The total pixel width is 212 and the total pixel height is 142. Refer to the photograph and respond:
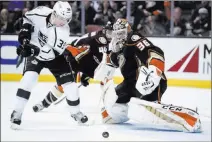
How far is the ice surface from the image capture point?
6.55 feet

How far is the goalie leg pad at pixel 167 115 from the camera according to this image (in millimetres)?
2199

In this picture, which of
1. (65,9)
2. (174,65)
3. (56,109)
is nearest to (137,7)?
(65,9)

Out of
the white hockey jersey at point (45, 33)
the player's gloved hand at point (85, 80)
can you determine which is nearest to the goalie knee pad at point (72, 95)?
the white hockey jersey at point (45, 33)

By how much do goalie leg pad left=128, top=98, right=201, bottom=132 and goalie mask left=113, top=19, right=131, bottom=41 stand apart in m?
0.35

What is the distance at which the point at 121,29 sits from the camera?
6.28 feet

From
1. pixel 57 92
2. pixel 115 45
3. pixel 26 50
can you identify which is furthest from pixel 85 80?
pixel 26 50

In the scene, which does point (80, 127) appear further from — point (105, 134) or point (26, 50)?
point (26, 50)

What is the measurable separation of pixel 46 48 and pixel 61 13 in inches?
9.1

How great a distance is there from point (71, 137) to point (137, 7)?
542 millimetres

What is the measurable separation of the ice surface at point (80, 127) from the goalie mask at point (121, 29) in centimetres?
39

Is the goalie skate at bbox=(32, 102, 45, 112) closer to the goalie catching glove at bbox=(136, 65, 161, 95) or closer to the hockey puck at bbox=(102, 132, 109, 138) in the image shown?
the hockey puck at bbox=(102, 132, 109, 138)

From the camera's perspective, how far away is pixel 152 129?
7.32 feet

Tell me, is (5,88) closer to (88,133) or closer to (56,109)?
(56,109)

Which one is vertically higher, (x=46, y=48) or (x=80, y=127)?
(x=46, y=48)
